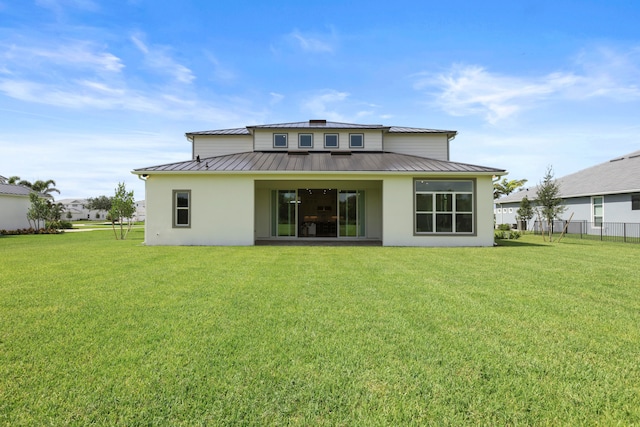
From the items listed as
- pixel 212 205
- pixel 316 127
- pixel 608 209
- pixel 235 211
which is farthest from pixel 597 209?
pixel 212 205

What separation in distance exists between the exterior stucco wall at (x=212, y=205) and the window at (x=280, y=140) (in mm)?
4444

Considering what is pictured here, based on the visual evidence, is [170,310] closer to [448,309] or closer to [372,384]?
[372,384]

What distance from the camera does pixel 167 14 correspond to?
11938 mm

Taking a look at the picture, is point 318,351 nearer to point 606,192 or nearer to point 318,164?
point 318,164

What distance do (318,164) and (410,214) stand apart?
458 cm

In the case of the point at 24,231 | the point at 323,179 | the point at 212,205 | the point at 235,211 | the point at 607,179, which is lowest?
the point at 24,231

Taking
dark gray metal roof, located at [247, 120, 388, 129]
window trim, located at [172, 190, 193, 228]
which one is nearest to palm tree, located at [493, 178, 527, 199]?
dark gray metal roof, located at [247, 120, 388, 129]

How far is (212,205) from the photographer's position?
44.0 ft

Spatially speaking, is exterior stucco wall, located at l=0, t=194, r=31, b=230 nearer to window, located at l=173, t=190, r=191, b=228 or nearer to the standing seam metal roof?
the standing seam metal roof

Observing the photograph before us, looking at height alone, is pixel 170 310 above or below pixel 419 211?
below

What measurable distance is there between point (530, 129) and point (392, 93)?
805 cm

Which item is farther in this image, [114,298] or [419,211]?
[419,211]

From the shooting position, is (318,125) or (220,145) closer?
(220,145)

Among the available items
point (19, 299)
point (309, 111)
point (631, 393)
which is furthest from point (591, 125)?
point (19, 299)
